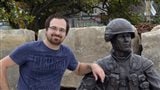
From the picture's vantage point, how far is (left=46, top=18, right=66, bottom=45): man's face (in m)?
3.67

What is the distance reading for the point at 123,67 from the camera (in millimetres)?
3533

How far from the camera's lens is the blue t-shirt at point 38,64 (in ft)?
12.3

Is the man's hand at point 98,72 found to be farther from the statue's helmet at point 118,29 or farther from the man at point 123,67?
the statue's helmet at point 118,29

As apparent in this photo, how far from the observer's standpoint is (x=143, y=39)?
5461 mm

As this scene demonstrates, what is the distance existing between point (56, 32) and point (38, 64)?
29 cm

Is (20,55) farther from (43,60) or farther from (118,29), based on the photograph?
(118,29)

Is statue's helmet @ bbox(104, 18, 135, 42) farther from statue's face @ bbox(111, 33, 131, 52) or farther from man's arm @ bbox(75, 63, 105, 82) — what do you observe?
man's arm @ bbox(75, 63, 105, 82)

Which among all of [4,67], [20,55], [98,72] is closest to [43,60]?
[20,55]

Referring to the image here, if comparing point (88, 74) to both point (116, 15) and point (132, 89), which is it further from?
point (116, 15)

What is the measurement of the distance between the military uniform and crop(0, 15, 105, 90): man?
0.18 metres

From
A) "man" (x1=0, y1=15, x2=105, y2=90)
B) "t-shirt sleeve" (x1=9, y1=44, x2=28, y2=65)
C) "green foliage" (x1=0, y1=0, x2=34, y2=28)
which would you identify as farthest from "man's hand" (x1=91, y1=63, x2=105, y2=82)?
"green foliage" (x1=0, y1=0, x2=34, y2=28)

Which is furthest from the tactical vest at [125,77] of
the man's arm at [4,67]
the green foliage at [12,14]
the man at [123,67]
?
the green foliage at [12,14]

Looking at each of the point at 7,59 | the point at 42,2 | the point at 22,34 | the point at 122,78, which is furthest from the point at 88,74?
the point at 42,2

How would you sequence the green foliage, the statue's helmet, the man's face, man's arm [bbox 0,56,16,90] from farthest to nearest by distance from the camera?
the green foliage
man's arm [bbox 0,56,16,90]
the man's face
the statue's helmet
